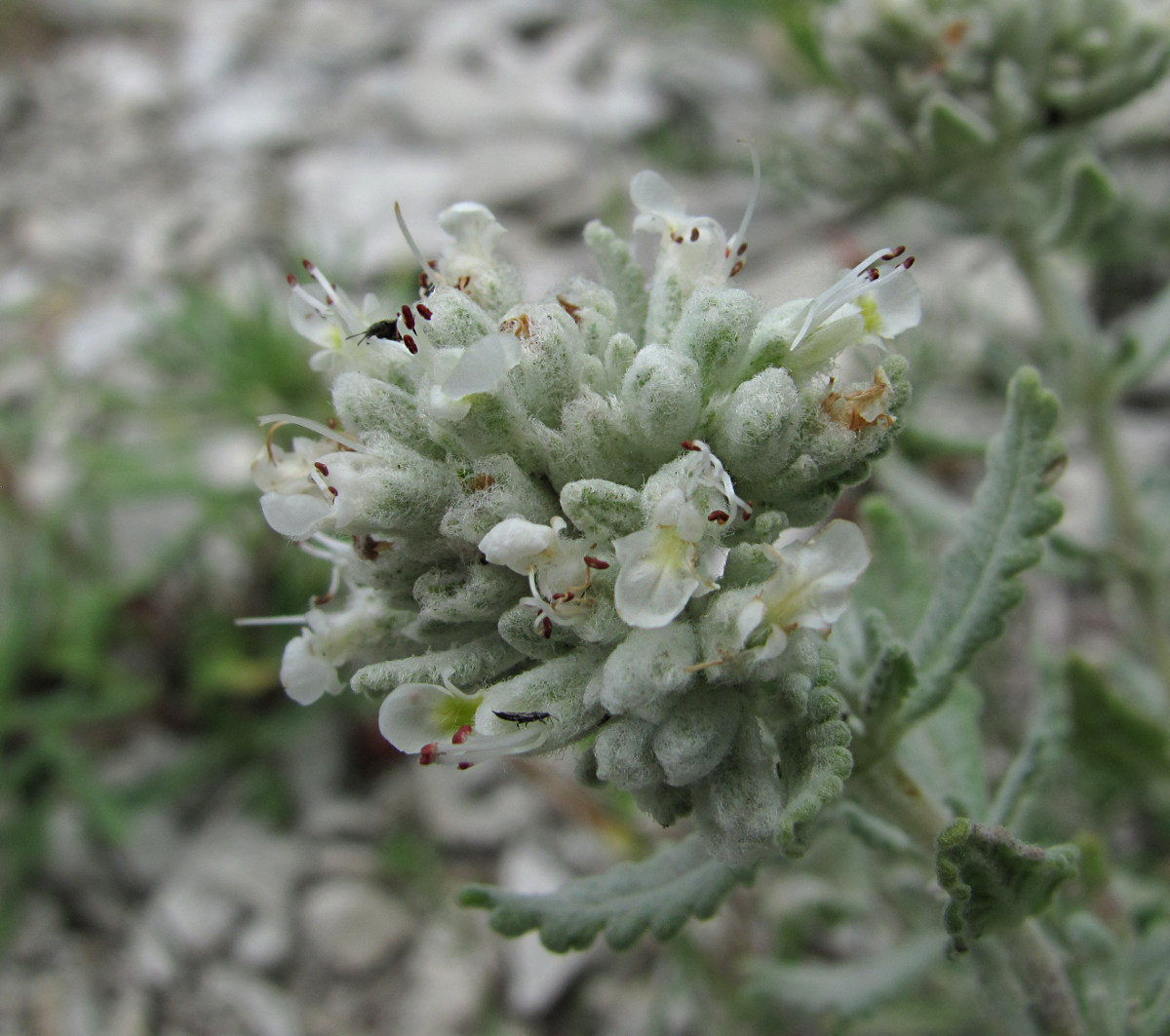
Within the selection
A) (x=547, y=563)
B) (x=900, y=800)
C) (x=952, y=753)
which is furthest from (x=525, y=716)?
A: (x=952, y=753)

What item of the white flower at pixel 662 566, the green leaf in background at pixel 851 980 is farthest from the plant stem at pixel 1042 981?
the white flower at pixel 662 566

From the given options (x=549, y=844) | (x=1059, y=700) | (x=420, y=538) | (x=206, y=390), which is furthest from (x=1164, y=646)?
(x=206, y=390)

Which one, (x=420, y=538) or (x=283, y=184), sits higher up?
(x=420, y=538)

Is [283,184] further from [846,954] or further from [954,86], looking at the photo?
[846,954]

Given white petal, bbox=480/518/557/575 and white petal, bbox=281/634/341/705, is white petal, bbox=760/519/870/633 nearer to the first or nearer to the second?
white petal, bbox=480/518/557/575

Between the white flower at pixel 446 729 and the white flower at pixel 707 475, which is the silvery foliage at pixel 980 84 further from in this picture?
the white flower at pixel 446 729

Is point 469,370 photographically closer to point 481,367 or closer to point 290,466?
point 481,367
